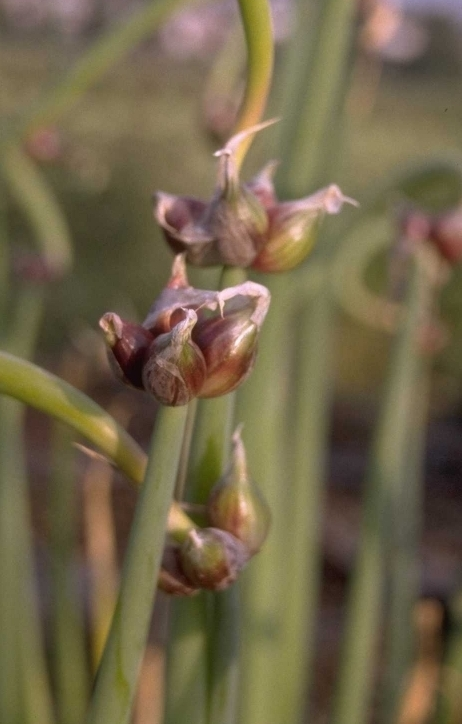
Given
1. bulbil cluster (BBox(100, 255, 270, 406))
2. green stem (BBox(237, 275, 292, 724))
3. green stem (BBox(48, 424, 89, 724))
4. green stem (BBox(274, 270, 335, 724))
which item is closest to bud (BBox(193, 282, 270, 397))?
bulbil cluster (BBox(100, 255, 270, 406))

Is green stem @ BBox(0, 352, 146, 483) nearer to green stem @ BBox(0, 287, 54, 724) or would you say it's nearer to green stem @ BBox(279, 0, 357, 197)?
green stem @ BBox(279, 0, 357, 197)

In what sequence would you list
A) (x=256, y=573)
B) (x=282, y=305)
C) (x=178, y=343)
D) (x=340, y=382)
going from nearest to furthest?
(x=178, y=343), (x=282, y=305), (x=256, y=573), (x=340, y=382)

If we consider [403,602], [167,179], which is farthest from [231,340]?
[167,179]

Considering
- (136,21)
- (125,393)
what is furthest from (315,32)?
(125,393)

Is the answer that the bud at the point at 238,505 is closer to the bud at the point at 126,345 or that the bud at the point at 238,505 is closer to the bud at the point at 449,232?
the bud at the point at 126,345

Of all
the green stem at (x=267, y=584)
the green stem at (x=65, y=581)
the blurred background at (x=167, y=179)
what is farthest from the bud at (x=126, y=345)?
the blurred background at (x=167, y=179)

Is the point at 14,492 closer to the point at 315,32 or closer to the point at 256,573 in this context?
the point at 256,573

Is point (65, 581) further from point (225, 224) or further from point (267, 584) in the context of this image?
point (225, 224)
